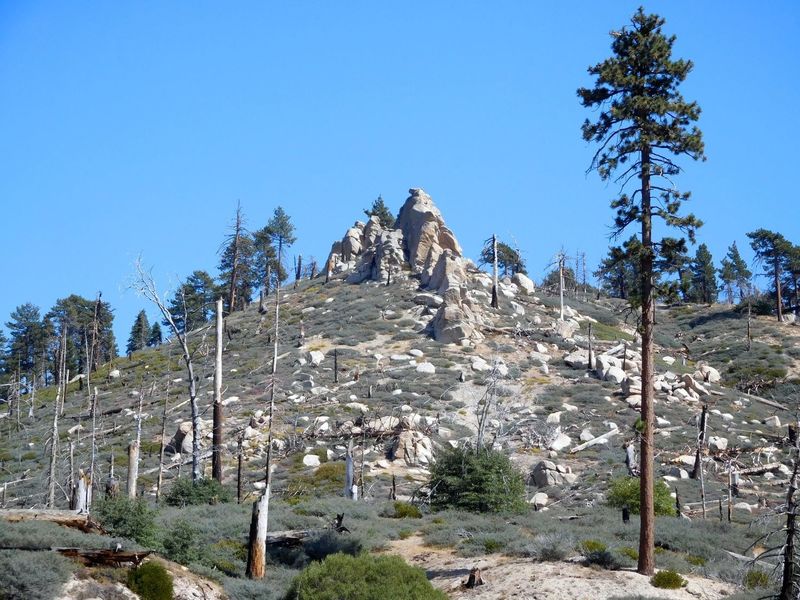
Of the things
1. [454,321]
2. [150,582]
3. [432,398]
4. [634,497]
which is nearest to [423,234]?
[454,321]

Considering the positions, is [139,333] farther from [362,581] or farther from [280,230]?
[362,581]

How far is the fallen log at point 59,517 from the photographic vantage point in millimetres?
20417

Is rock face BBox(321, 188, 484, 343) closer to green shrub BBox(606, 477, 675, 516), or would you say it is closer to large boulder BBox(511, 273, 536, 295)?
large boulder BBox(511, 273, 536, 295)

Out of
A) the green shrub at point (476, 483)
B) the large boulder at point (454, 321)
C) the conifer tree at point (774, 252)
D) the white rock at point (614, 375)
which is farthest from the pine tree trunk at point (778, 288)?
the green shrub at point (476, 483)

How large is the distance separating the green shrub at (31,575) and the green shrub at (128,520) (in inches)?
153

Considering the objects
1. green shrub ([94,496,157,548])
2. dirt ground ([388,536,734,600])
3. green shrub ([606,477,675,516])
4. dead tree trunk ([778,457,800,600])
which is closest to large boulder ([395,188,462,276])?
green shrub ([606,477,675,516])

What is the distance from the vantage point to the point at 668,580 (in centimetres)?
2064

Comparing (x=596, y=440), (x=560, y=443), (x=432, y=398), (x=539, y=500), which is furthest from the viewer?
(x=432, y=398)

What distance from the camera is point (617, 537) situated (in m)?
26.2

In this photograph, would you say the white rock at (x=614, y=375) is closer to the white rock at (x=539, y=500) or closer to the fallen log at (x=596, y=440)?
the fallen log at (x=596, y=440)

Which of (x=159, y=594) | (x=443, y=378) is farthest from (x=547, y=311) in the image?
(x=159, y=594)

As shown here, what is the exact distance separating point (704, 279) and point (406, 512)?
3525 inches

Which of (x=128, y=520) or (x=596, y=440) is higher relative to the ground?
(x=596, y=440)

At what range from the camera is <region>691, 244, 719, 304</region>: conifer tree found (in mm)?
109562
